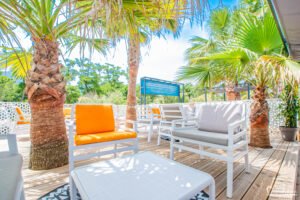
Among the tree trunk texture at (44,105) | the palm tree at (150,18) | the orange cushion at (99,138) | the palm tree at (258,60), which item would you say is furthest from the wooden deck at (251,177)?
the palm tree at (150,18)

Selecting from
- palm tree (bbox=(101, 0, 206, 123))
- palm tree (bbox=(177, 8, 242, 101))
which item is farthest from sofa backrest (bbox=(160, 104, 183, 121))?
palm tree (bbox=(101, 0, 206, 123))

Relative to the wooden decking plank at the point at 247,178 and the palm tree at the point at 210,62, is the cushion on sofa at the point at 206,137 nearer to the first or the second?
the wooden decking plank at the point at 247,178

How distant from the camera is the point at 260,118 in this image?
317 cm

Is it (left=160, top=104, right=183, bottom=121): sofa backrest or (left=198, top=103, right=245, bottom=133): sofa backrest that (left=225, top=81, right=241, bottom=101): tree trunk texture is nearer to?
(left=160, top=104, right=183, bottom=121): sofa backrest

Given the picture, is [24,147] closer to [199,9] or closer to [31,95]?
[31,95]

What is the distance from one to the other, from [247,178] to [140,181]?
152 cm

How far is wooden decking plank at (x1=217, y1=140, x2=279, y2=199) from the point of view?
1587mm

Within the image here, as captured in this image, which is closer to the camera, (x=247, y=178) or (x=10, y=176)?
(x=10, y=176)

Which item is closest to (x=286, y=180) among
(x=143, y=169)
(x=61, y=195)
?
(x=143, y=169)

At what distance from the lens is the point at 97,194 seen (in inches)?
36.3

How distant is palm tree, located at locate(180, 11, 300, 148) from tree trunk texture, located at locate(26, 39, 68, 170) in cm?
239

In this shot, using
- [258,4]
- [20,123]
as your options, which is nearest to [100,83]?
[20,123]

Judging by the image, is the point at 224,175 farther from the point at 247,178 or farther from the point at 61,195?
the point at 61,195

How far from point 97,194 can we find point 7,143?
26.1 inches
